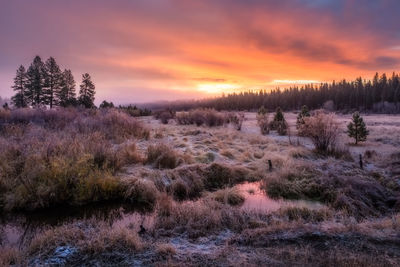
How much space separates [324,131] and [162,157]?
8970mm

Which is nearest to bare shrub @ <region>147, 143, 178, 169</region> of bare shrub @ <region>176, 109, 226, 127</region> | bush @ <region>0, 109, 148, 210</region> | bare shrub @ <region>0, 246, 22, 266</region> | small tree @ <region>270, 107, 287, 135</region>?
bush @ <region>0, 109, 148, 210</region>

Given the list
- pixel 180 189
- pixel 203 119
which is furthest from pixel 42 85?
pixel 180 189

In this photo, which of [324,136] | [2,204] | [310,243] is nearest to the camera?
[310,243]

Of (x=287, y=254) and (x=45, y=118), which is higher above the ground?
(x=45, y=118)

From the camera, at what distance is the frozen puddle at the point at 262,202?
→ 22.5ft

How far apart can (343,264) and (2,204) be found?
7.61 meters

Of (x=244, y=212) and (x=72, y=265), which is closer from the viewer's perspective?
(x=72, y=265)

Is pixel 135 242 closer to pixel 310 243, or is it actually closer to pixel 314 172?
pixel 310 243

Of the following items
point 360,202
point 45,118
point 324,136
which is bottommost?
point 360,202

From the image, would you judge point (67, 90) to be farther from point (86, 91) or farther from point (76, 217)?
point (76, 217)

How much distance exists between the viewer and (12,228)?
5.56 meters

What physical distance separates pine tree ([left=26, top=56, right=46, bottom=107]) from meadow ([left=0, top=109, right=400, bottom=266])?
78.5ft

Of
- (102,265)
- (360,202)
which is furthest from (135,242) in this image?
(360,202)

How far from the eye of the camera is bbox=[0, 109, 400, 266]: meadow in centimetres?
409
